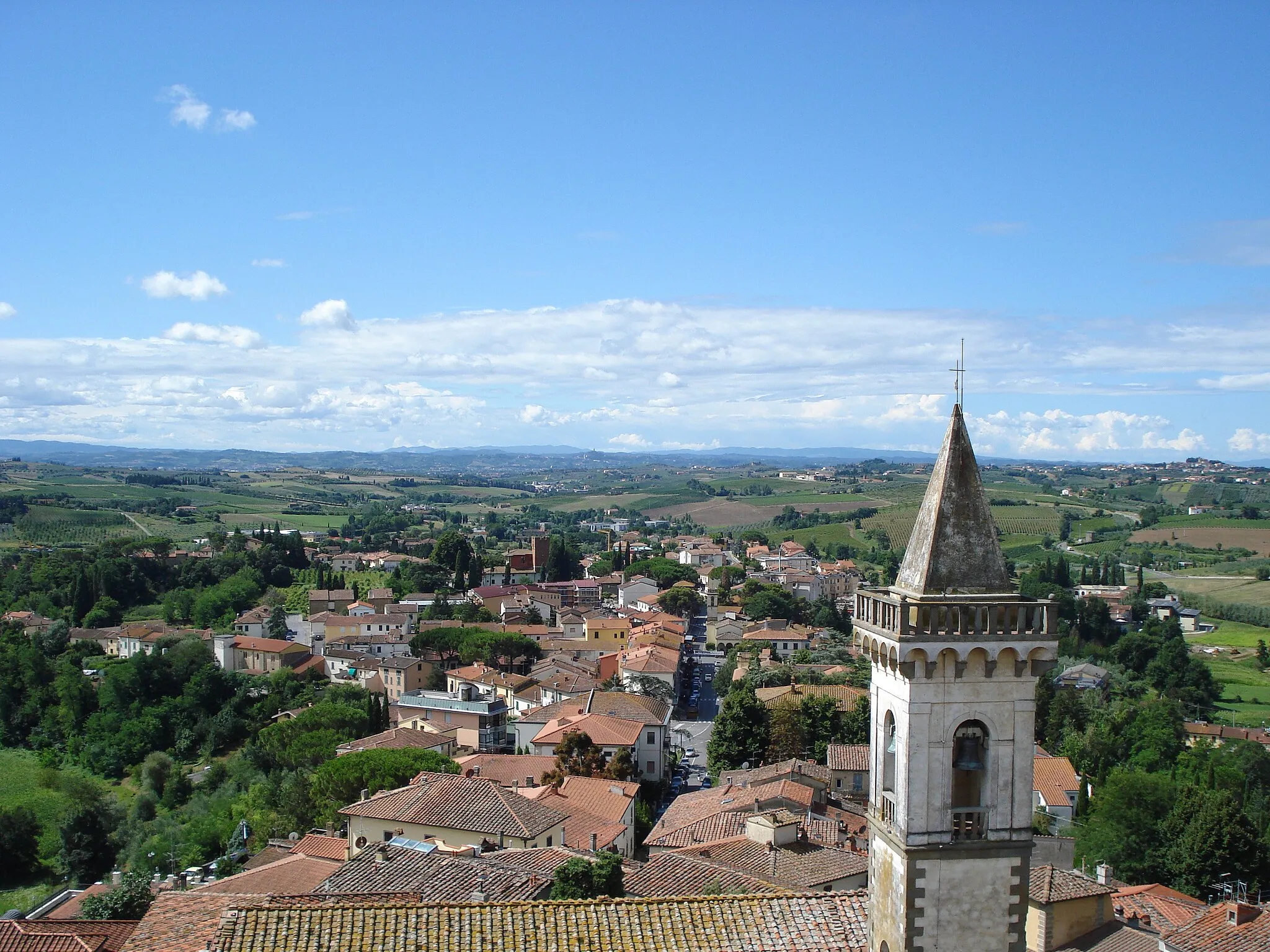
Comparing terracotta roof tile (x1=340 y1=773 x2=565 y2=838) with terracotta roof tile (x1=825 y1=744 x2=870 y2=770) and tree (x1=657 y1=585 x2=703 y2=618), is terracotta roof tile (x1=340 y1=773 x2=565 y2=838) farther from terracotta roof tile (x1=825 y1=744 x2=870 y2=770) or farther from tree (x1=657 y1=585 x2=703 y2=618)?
tree (x1=657 y1=585 x2=703 y2=618)

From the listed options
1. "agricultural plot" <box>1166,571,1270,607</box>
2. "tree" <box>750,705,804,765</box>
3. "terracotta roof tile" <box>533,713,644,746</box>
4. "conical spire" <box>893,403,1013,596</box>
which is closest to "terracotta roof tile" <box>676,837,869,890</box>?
"conical spire" <box>893,403,1013,596</box>

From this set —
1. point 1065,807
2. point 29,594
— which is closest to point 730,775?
point 1065,807

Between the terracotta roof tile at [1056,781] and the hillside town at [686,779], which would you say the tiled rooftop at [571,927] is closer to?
the hillside town at [686,779]

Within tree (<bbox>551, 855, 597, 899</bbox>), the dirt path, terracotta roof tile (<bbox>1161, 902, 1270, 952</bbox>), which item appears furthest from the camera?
the dirt path

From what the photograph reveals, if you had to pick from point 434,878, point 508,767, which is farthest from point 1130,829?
point 434,878

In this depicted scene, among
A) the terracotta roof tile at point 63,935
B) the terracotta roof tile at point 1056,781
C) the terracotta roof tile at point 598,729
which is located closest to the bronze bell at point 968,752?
the terracotta roof tile at point 63,935
